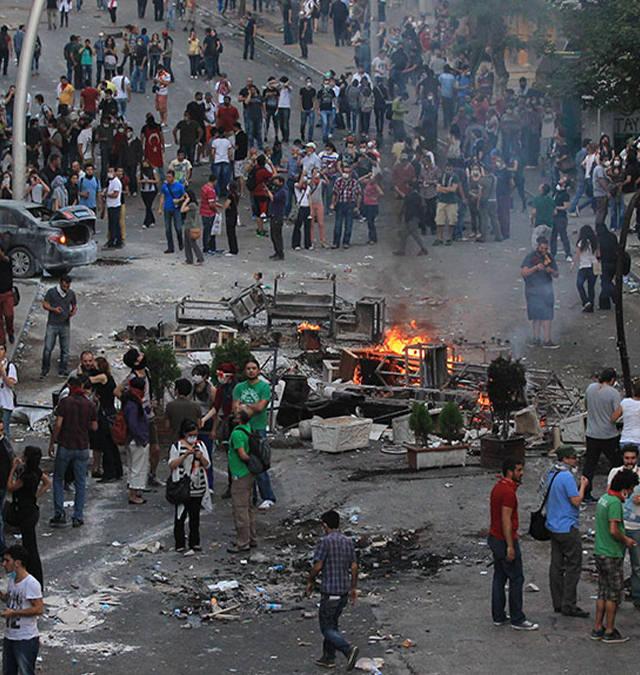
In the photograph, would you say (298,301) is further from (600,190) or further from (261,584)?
(261,584)

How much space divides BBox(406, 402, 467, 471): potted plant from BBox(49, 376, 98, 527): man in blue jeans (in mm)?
3529

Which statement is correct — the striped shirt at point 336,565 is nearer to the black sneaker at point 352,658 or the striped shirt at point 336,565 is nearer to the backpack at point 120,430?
the black sneaker at point 352,658

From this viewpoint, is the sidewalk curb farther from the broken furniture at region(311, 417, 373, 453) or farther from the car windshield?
the broken furniture at region(311, 417, 373, 453)

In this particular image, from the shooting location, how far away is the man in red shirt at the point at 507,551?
14297 millimetres

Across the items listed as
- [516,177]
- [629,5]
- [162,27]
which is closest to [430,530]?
[629,5]

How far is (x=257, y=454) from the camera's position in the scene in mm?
16922

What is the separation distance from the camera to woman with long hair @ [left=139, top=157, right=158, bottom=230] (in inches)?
1313

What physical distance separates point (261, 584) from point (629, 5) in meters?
14.0

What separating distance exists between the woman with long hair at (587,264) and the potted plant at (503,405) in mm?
7527

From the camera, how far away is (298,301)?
2623cm

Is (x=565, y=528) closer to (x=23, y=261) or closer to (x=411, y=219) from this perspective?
(x=23, y=261)

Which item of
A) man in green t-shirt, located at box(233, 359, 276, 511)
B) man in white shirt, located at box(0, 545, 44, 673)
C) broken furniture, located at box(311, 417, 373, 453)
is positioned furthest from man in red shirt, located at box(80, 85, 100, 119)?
man in white shirt, located at box(0, 545, 44, 673)

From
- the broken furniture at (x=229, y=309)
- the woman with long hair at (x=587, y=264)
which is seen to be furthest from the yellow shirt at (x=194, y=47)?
the broken furniture at (x=229, y=309)

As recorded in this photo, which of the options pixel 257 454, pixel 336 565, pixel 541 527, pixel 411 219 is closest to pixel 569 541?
pixel 541 527
